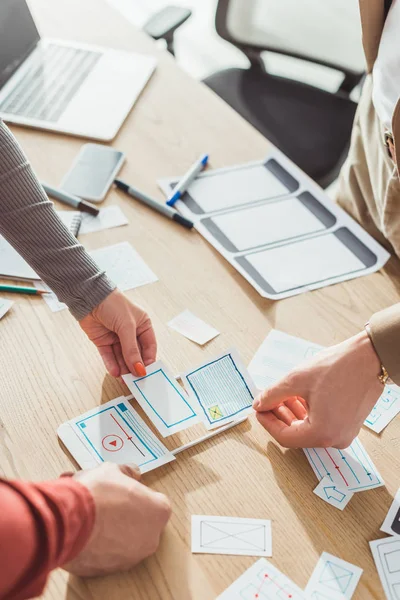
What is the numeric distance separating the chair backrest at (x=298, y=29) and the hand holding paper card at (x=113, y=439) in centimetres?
158

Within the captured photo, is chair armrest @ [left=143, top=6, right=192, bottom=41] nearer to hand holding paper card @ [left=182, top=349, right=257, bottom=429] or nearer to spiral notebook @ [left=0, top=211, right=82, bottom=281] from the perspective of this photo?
spiral notebook @ [left=0, top=211, right=82, bottom=281]

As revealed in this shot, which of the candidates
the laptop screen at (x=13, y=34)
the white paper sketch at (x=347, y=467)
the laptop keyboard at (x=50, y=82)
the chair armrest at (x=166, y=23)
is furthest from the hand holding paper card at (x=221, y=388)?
the chair armrest at (x=166, y=23)

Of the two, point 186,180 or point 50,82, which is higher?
point 50,82

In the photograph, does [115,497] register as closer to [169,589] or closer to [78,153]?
[169,589]

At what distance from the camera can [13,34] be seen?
1548 millimetres

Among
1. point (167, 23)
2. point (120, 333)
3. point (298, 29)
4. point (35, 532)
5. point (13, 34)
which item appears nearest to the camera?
point (35, 532)

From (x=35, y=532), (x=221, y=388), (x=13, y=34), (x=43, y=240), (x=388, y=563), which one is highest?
(x=13, y=34)

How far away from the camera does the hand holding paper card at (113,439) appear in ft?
2.92

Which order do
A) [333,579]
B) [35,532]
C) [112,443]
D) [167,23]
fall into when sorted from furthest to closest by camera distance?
1. [167,23]
2. [112,443]
3. [333,579]
4. [35,532]

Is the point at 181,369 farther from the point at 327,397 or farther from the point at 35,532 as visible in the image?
the point at 35,532

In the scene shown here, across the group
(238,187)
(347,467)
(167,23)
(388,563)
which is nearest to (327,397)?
(347,467)

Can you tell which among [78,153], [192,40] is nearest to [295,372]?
[78,153]

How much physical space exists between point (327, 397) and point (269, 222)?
49 centimetres

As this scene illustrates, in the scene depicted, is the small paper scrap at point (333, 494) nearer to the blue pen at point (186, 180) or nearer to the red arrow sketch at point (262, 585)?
the red arrow sketch at point (262, 585)
